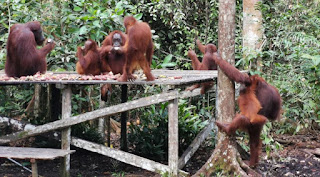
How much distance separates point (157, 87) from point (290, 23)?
2950mm

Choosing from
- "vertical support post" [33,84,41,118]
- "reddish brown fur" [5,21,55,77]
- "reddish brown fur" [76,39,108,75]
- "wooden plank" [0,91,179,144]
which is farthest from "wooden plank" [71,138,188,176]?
"vertical support post" [33,84,41,118]

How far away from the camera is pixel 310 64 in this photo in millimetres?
7379

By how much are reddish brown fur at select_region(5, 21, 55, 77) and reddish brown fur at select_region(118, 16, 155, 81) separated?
1675 millimetres

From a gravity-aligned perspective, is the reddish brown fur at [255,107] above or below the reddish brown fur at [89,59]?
below

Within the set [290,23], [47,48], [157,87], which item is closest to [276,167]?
[290,23]

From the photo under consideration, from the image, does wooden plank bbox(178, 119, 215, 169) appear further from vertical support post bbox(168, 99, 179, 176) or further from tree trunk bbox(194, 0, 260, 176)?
tree trunk bbox(194, 0, 260, 176)

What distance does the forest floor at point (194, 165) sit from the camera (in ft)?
22.0

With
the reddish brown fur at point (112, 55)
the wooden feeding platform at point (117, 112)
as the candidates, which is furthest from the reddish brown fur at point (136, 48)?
the reddish brown fur at point (112, 55)

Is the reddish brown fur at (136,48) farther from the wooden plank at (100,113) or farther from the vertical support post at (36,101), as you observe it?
the vertical support post at (36,101)

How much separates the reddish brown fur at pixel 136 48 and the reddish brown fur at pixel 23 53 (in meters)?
1.67

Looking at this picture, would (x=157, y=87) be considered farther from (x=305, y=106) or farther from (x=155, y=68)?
(x=305, y=106)

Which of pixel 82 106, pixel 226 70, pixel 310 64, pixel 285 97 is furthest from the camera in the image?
pixel 82 106

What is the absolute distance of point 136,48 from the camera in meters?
6.02

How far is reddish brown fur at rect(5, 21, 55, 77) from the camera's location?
22.7 ft
